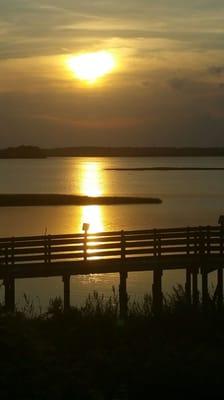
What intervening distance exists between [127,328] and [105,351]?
150 cm

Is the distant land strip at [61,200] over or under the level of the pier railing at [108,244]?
over

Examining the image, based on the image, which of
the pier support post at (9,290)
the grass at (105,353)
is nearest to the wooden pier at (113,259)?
the pier support post at (9,290)

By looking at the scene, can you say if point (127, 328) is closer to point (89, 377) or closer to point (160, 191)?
point (89, 377)

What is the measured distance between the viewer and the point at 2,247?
2333 centimetres

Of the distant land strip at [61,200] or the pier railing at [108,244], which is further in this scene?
the distant land strip at [61,200]

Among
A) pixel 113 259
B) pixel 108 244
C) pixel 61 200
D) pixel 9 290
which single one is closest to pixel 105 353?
pixel 9 290

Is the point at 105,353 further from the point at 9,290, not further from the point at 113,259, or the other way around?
the point at 113,259

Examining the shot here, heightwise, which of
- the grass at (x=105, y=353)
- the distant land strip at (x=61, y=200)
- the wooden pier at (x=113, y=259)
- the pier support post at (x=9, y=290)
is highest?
the distant land strip at (x=61, y=200)

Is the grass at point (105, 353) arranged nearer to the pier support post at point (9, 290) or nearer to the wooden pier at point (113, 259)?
the pier support post at point (9, 290)

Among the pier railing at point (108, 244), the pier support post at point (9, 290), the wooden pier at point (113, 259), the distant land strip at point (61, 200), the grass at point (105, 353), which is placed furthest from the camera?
the distant land strip at point (61, 200)

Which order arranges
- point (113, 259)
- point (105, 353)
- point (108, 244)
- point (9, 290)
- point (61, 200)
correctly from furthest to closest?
point (61, 200), point (108, 244), point (113, 259), point (9, 290), point (105, 353)

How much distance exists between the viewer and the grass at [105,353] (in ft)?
39.7

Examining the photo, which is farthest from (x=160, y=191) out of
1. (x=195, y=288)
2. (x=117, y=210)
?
(x=195, y=288)

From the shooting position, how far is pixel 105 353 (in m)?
14.0
